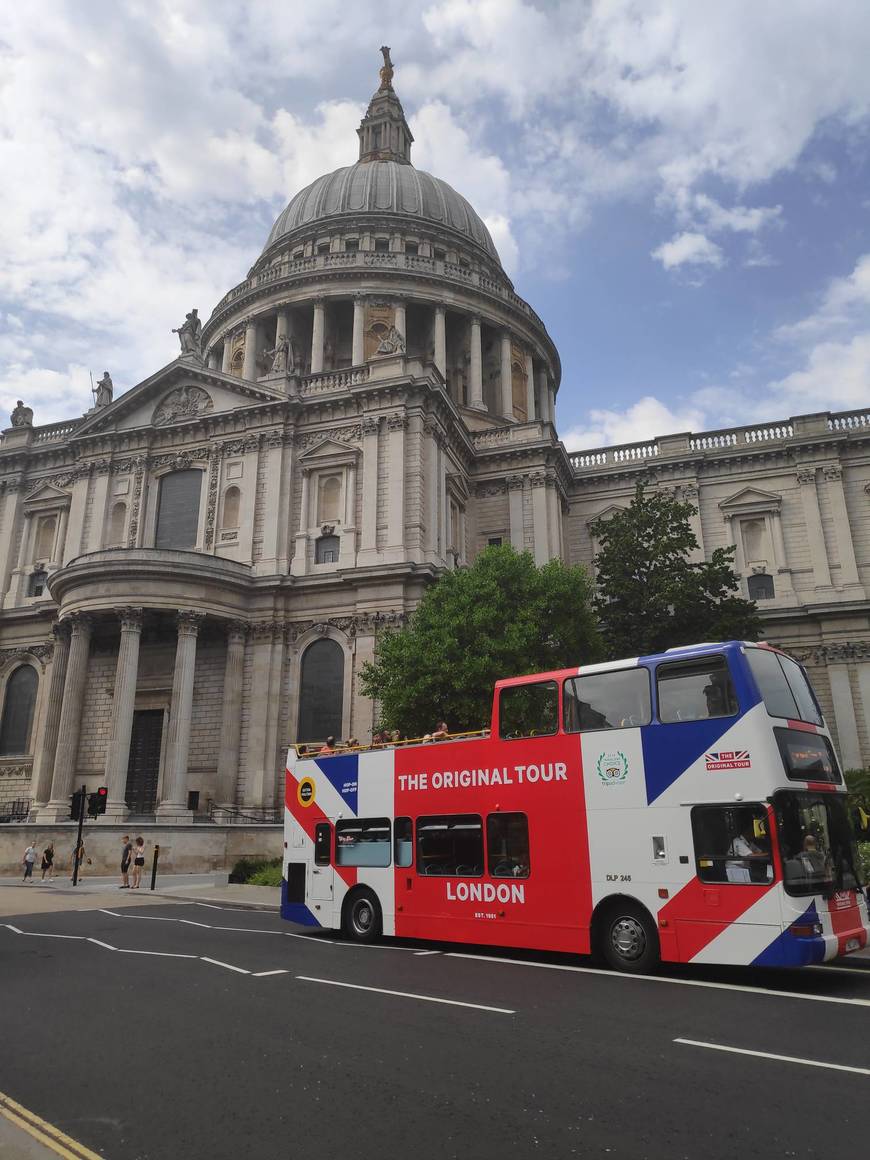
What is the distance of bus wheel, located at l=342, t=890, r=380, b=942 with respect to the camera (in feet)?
51.9

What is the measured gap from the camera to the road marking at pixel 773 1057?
7098 millimetres

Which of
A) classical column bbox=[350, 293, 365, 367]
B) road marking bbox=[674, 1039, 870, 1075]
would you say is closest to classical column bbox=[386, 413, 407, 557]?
classical column bbox=[350, 293, 365, 367]

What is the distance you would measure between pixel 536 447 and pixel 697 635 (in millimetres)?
15127

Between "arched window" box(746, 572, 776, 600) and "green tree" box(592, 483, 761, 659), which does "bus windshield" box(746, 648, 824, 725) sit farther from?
"arched window" box(746, 572, 776, 600)

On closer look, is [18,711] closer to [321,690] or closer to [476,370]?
[321,690]

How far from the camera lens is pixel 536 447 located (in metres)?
42.7

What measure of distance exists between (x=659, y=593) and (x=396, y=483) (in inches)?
487

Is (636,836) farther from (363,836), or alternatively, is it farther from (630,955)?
(363,836)

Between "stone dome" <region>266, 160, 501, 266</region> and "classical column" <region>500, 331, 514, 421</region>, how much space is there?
38.3ft

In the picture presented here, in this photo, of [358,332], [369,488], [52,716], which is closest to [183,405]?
[369,488]

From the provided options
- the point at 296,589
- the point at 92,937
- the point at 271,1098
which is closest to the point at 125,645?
the point at 296,589

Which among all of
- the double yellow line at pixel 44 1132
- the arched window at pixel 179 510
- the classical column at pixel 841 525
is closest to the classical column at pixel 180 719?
the arched window at pixel 179 510

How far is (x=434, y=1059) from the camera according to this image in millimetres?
7422

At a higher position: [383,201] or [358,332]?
[383,201]
